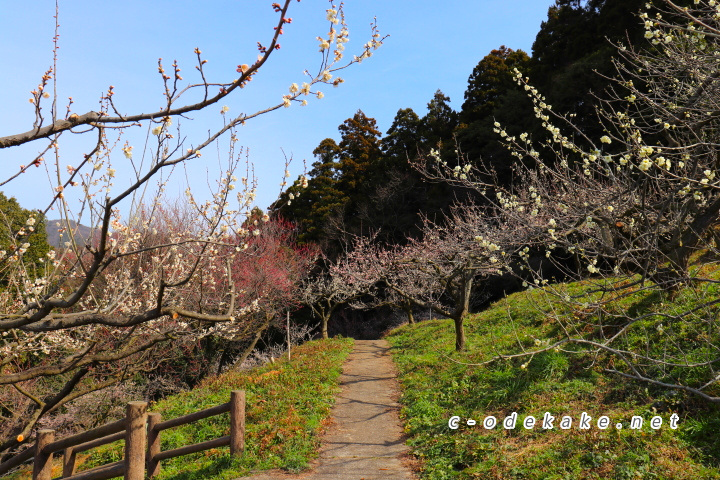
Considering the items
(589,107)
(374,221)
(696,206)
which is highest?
(589,107)

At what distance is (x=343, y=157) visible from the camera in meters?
38.2

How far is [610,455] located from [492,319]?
33.3 ft

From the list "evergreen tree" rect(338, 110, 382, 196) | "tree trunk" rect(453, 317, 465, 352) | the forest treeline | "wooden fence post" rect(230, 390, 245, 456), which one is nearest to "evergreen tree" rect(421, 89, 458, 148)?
the forest treeline

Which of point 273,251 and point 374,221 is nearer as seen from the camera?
point 273,251

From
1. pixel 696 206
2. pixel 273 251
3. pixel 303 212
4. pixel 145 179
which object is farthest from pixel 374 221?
pixel 145 179

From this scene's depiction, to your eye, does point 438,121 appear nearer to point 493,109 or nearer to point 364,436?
point 493,109

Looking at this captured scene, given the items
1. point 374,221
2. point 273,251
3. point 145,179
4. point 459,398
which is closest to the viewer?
point 145,179

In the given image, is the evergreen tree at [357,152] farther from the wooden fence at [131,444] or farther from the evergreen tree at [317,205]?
the wooden fence at [131,444]

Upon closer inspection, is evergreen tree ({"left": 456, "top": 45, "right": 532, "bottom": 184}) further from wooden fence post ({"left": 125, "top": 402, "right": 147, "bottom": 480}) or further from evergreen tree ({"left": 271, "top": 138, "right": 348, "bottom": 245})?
wooden fence post ({"left": 125, "top": 402, "right": 147, "bottom": 480})

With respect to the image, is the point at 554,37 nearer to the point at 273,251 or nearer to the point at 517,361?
the point at 273,251

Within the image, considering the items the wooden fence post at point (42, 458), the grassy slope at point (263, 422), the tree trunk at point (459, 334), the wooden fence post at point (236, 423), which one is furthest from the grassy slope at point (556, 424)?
the wooden fence post at point (42, 458)

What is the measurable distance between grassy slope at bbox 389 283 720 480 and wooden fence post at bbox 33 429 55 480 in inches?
221

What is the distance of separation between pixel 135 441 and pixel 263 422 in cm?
337

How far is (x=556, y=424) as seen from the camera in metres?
7.26
